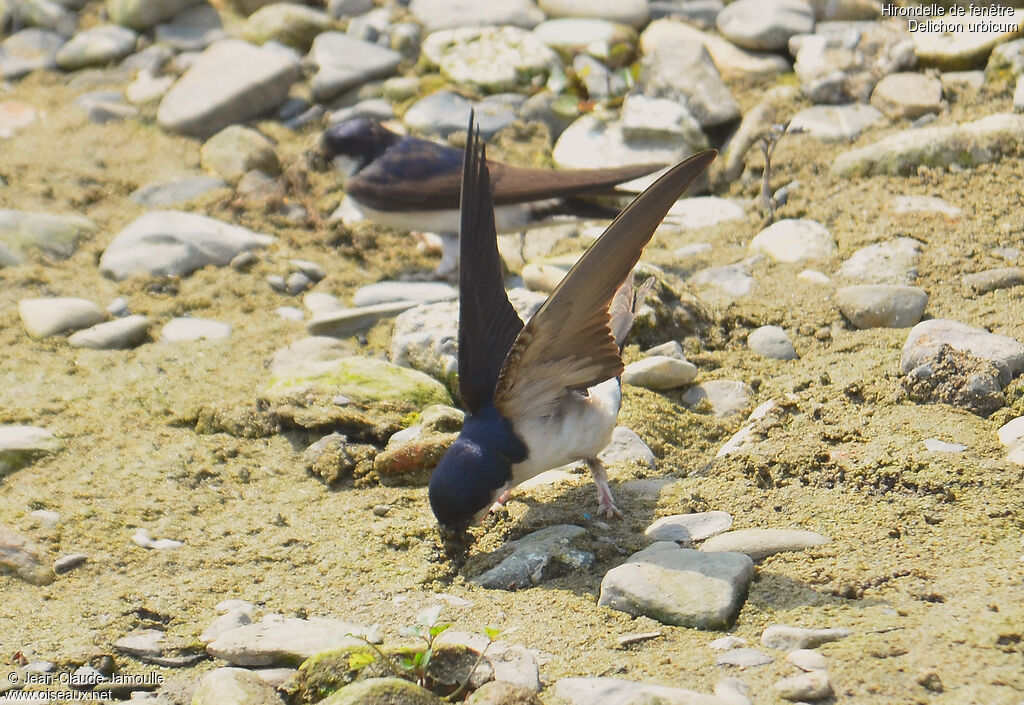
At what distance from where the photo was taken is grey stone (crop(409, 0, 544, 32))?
7.11m

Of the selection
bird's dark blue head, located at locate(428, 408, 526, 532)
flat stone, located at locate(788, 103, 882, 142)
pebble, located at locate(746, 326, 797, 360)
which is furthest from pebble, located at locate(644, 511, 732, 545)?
flat stone, located at locate(788, 103, 882, 142)

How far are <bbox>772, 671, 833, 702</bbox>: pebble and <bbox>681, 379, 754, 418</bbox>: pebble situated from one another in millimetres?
1752

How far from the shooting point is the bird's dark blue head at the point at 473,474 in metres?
3.02

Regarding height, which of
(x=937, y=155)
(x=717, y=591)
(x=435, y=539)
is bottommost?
(x=435, y=539)

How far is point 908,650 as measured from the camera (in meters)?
2.26

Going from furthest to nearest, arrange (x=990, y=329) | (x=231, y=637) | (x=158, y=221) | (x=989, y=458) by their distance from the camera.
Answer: (x=158, y=221) < (x=990, y=329) < (x=989, y=458) < (x=231, y=637)

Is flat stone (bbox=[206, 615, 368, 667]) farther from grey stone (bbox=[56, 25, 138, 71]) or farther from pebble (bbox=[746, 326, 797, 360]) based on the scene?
grey stone (bbox=[56, 25, 138, 71])

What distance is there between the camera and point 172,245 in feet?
17.3

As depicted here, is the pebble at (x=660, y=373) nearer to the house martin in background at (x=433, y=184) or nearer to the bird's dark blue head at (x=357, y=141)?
the house martin in background at (x=433, y=184)

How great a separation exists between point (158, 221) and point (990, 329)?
379 centimetres

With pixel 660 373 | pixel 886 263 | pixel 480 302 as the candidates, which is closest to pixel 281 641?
pixel 480 302

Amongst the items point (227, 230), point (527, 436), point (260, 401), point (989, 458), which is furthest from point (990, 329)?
point (227, 230)

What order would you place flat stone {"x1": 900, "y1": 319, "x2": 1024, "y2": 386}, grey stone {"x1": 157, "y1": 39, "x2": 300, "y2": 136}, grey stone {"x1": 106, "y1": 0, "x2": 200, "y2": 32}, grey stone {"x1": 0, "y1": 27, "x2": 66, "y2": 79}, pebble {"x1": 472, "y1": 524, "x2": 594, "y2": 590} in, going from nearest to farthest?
pebble {"x1": 472, "y1": 524, "x2": 594, "y2": 590}, flat stone {"x1": 900, "y1": 319, "x2": 1024, "y2": 386}, grey stone {"x1": 157, "y1": 39, "x2": 300, "y2": 136}, grey stone {"x1": 0, "y1": 27, "x2": 66, "y2": 79}, grey stone {"x1": 106, "y1": 0, "x2": 200, "y2": 32}

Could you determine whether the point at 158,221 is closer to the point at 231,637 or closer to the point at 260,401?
the point at 260,401
